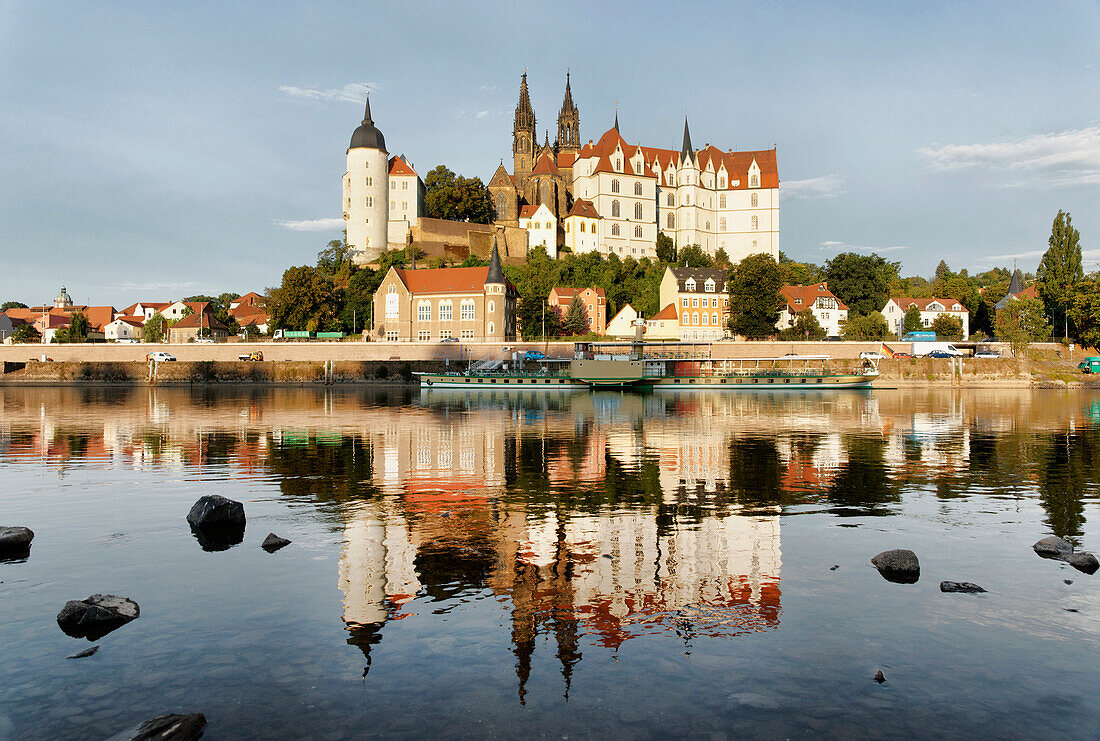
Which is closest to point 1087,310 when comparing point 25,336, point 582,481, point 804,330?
point 804,330

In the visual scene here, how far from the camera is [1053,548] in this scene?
41.7ft

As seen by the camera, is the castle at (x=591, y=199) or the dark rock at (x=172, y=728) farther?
the castle at (x=591, y=199)

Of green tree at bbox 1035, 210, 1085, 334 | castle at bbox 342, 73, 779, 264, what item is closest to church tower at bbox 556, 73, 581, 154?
castle at bbox 342, 73, 779, 264

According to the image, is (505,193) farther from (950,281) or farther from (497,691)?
(497,691)

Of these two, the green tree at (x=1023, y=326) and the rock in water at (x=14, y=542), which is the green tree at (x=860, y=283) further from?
the rock in water at (x=14, y=542)

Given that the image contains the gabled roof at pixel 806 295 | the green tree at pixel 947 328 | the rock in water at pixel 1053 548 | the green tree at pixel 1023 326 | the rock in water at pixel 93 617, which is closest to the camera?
the rock in water at pixel 93 617

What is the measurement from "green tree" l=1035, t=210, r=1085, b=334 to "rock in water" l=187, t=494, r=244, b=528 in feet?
314

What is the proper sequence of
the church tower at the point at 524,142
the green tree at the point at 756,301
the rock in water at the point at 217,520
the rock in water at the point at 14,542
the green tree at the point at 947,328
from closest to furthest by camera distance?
the rock in water at the point at 14,542 → the rock in water at the point at 217,520 → the green tree at the point at 756,301 → the green tree at the point at 947,328 → the church tower at the point at 524,142

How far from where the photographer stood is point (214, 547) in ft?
43.2

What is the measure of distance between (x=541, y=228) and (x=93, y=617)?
364ft

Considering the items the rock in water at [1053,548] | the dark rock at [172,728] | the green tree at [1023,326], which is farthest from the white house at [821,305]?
the dark rock at [172,728]

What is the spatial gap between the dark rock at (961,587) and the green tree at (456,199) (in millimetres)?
113639

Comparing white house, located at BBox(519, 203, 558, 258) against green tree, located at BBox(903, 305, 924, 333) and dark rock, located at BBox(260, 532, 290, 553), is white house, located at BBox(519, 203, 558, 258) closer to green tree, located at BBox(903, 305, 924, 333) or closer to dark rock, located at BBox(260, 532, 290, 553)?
green tree, located at BBox(903, 305, 924, 333)

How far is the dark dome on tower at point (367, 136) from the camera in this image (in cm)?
11131
